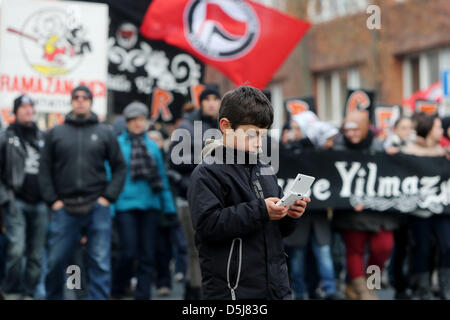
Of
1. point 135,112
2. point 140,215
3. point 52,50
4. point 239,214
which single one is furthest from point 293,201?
point 52,50

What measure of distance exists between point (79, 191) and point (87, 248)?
60 cm

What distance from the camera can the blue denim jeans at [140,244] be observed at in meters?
9.04

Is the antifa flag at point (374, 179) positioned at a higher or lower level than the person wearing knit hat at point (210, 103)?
lower

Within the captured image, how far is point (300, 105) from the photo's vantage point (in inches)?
425

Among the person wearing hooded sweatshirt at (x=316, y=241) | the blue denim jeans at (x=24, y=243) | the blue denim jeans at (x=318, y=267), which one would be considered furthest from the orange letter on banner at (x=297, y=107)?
the blue denim jeans at (x=24, y=243)

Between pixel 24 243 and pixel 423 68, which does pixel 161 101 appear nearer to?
pixel 24 243

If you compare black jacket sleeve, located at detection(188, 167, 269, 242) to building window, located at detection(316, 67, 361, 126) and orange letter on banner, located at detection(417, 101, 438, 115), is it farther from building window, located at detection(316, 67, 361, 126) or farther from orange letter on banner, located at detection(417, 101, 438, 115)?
building window, located at detection(316, 67, 361, 126)

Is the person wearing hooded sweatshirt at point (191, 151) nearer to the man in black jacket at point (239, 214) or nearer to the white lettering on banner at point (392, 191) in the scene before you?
the white lettering on banner at point (392, 191)

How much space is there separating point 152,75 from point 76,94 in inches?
133

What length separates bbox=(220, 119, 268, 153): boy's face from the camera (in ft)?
14.7

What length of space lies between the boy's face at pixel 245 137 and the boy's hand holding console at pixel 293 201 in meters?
0.30

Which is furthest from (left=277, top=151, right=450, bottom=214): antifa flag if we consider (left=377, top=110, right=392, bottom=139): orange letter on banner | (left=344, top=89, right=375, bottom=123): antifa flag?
(left=377, top=110, right=392, bottom=139): orange letter on banner

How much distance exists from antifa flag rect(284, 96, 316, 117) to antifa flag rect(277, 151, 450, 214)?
1.05 m
